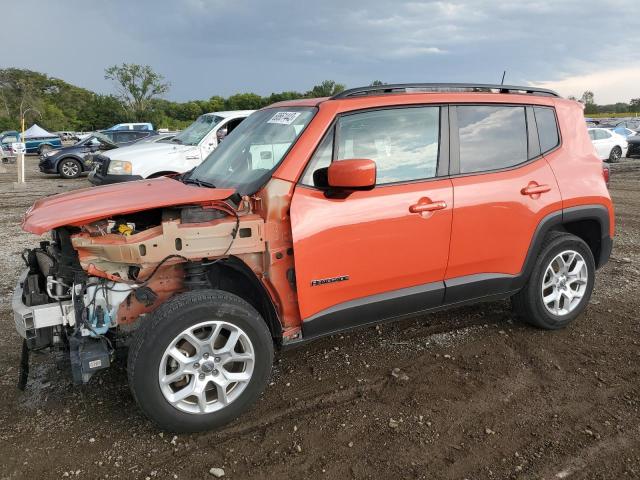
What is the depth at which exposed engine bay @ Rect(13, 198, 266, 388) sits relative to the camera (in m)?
2.74

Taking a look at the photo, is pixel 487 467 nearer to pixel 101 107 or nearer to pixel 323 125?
pixel 323 125

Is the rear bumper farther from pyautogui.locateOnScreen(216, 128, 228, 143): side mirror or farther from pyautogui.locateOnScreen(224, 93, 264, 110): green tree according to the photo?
pyautogui.locateOnScreen(224, 93, 264, 110): green tree

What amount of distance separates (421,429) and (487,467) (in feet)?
1.42

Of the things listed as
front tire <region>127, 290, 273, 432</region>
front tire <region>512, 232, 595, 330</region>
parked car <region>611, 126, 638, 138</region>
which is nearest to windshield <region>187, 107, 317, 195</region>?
front tire <region>127, 290, 273, 432</region>

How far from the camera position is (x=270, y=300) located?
306 cm

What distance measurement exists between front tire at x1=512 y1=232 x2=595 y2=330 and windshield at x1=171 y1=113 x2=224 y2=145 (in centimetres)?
654

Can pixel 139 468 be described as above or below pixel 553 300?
below

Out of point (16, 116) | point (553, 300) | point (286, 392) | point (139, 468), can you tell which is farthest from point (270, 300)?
point (16, 116)

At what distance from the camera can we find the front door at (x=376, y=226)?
3021 mm

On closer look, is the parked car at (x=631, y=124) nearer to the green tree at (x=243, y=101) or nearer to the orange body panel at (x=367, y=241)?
the orange body panel at (x=367, y=241)

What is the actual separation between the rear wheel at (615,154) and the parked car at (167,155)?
630 inches

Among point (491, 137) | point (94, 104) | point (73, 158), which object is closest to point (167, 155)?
point (491, 137)

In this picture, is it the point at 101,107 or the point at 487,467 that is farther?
the point at 101,107

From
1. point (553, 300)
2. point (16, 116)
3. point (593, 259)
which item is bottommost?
point (553, 300)
